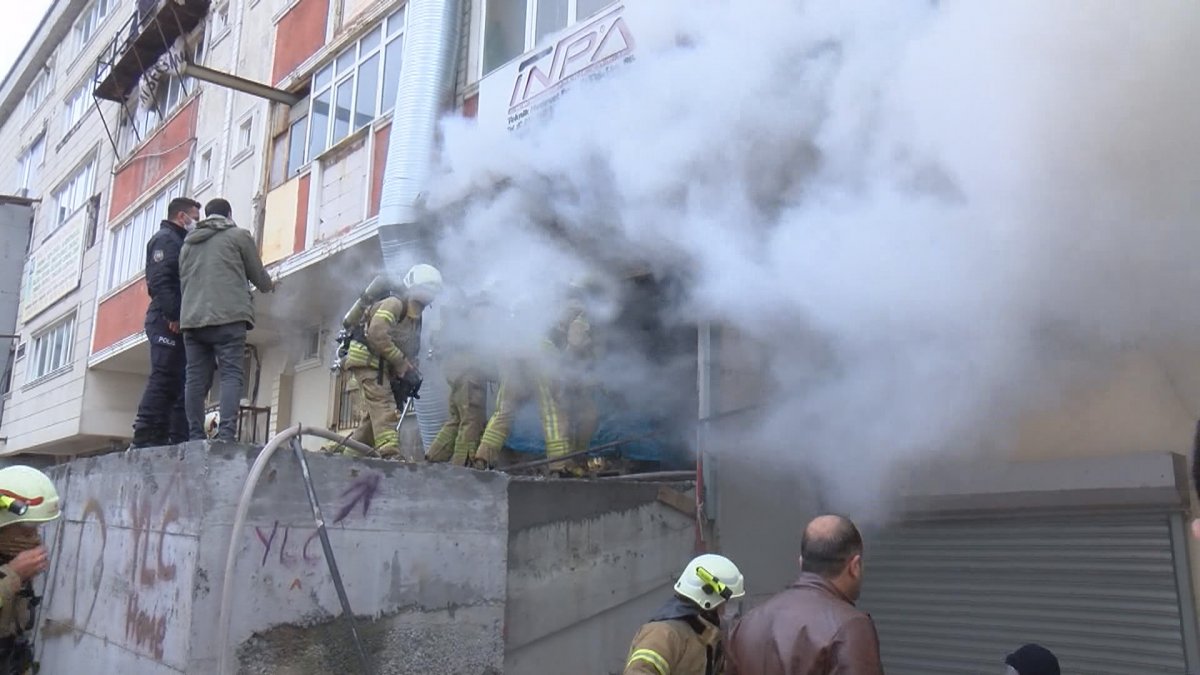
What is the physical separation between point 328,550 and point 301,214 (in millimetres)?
6638

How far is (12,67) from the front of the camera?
75.4 feet

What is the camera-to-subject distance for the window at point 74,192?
17781 millimetres

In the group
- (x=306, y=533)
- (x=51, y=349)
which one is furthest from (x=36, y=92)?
(x=306, y=533)

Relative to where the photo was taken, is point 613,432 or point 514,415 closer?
point 514,415

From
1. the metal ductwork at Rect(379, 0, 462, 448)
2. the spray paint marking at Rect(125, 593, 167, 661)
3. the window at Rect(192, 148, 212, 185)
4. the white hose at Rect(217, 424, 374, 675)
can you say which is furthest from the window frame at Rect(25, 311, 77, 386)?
the white hose at Rect(217, 424, 374, 675)

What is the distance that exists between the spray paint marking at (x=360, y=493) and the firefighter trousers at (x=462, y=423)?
5.23ft

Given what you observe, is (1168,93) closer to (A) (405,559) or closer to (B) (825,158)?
(B) (825,158)

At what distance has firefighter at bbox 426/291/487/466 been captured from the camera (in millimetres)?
6121

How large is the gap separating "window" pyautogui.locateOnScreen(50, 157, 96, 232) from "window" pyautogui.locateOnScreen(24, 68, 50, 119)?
12.4 ft

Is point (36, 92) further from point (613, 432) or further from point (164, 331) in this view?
point (613, 432)

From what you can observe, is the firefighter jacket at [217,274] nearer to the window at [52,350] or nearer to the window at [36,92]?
the window at [52,350]

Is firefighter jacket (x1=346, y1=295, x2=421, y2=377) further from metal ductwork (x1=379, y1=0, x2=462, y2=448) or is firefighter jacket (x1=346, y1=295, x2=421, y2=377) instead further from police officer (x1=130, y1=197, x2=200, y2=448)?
police officer (x1=130, y1=197, x2=200, y2=448)

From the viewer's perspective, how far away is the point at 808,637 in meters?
2.44

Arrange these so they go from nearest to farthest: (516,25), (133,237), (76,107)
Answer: (516,25)
(133,237)
(76,107)
